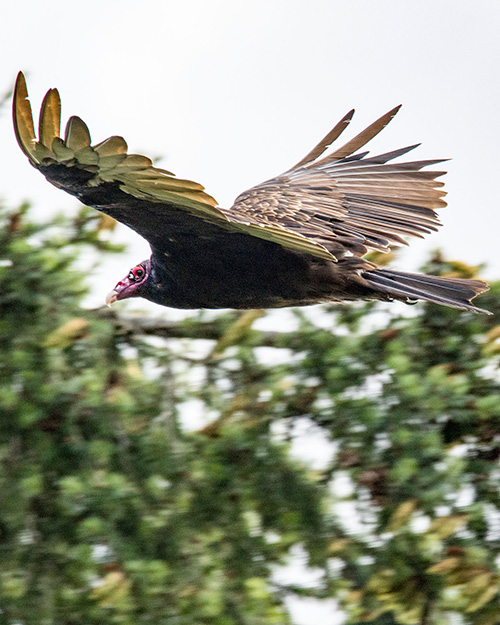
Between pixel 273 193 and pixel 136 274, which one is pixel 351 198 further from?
pixel 136 274

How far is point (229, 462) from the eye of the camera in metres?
5.17

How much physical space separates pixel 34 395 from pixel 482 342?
6.23ft

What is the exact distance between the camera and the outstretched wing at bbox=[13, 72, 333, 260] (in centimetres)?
384

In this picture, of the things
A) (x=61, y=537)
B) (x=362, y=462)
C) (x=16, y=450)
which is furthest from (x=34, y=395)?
(x=362, y=462)

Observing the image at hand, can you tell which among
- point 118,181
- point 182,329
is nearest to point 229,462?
point 182,329

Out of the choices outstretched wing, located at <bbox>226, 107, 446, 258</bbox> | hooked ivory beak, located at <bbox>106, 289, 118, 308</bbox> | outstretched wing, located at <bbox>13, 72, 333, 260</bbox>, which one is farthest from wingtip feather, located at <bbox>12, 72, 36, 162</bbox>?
hooked ivory beak, located at <bbox>106, 289, 118, 308</bbox>

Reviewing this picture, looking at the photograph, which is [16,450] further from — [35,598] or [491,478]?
[491,478]

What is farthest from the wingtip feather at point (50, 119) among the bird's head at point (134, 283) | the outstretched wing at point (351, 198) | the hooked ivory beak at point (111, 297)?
the hooked ivory beak at point (111, 297)

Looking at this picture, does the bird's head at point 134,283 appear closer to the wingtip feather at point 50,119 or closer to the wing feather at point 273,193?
the wing feather at point 273,193

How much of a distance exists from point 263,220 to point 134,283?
75cm

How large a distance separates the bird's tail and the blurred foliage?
1.75 feet

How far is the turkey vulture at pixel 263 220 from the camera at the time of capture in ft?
12.9

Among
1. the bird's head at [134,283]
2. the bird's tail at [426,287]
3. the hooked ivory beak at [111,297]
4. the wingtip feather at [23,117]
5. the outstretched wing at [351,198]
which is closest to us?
the wingtip feather at [23,117]

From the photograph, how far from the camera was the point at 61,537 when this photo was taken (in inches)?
195
